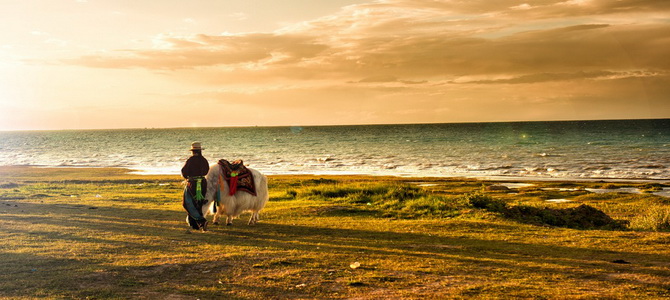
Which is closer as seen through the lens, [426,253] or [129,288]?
[129,288]

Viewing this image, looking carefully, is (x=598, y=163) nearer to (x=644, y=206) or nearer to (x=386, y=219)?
(x=644, y=206)

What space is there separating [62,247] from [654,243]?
12940 millimetres

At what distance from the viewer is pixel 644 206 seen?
20984 mm

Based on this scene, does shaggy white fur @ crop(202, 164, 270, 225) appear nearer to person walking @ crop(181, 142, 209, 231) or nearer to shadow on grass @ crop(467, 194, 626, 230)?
person walking @ crop(181, 142, 209, 231)

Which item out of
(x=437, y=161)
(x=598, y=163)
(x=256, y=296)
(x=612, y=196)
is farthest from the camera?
(x=437, y=161)

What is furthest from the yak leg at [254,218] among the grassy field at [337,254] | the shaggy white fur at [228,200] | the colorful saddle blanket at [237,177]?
the colorful saddle blanket at [237,177]

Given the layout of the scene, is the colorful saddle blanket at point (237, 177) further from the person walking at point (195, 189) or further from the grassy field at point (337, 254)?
the grassy field at point (337, 254)

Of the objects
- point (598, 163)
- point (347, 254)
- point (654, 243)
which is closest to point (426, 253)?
point (347, 254)

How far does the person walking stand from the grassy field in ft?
1.34

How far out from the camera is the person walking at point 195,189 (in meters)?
13.0

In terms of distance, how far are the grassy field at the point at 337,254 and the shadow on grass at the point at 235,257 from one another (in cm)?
3

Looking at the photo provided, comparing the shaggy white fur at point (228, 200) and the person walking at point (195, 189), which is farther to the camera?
the shaggy white fur at point (228, 200)

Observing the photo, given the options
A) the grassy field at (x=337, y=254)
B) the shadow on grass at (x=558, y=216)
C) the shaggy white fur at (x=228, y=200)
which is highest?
the shaggy white fur at (x=228, y=200)

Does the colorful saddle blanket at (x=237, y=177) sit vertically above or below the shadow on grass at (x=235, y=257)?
above
